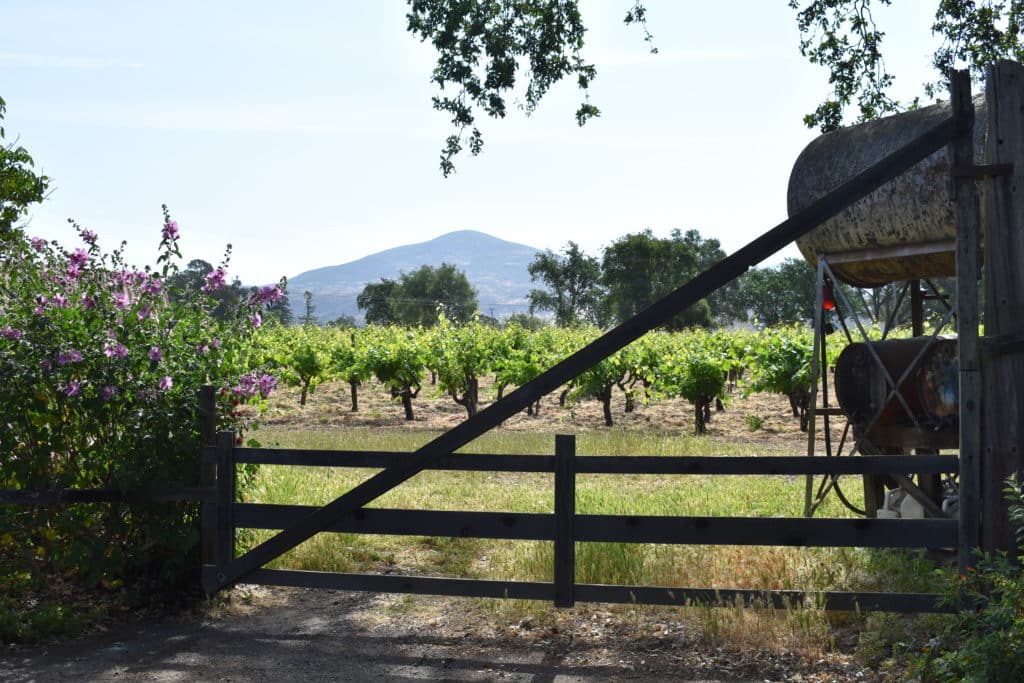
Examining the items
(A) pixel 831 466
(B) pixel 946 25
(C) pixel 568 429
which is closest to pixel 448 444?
(A) pixel 831 466

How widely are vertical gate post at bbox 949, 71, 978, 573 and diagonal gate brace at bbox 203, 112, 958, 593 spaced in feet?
0.36

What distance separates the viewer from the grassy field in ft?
22.6

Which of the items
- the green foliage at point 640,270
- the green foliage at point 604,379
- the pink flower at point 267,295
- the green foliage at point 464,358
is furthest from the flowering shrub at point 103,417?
the green foliage at point 640,270

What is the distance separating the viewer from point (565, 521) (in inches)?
244

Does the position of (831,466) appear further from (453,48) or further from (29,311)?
(453,48)

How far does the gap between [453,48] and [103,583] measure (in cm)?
896

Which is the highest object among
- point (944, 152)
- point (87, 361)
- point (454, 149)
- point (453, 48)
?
point (453, 48)

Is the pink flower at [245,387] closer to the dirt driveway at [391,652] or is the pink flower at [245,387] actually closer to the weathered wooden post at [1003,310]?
the dirt driveway at [391,652]

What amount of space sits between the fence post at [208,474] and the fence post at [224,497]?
0.06 m

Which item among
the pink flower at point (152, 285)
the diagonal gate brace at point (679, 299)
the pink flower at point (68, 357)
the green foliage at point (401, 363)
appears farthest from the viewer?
the green foliage at point (401, 363)

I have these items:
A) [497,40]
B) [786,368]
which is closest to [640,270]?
[786,368]

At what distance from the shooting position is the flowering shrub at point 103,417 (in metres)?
7.04

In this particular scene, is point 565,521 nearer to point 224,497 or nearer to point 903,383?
point 224,497

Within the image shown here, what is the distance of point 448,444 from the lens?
6.00m
